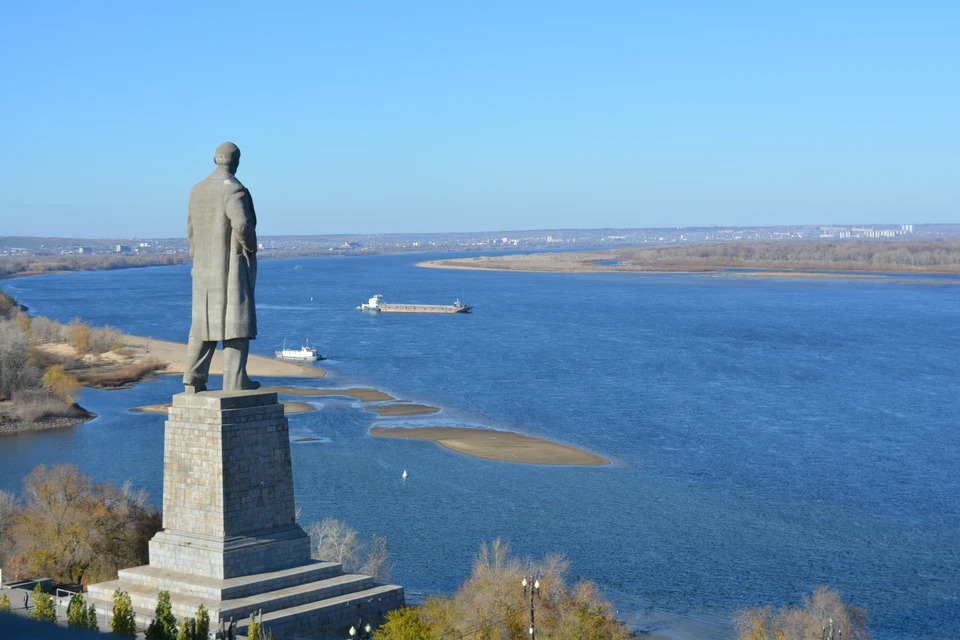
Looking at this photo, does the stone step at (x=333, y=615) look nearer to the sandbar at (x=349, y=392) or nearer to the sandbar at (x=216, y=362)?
the sandbar at (x=349, y=392)

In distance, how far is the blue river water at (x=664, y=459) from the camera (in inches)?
1092

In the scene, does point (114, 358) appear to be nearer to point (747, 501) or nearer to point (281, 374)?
point (281, 374)

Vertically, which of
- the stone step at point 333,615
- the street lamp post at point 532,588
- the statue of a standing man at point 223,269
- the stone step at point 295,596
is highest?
the statue of a standing man at point 223,269

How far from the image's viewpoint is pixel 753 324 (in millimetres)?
92375

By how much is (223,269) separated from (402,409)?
113 feet

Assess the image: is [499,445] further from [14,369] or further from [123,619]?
[123,619]

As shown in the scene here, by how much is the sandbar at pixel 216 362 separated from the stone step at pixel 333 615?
1766 inches

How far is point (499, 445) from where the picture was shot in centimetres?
4244

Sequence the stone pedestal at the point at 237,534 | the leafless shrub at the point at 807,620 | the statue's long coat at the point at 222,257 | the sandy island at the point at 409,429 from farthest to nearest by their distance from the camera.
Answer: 1. the sandy island at the point at 409,429
2. the leafless shrub at the point at 807,620
3. the statue's long coat at the point at 222,257
4. the stone pedestal at the point at 237,534

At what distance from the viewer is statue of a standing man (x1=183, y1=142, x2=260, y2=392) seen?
16.5 meters

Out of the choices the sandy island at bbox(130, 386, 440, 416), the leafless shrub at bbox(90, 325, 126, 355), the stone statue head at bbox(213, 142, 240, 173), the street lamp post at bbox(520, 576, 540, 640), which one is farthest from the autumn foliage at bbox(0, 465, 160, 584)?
the leafless shrub at bbox(90, 325, 126, 355)

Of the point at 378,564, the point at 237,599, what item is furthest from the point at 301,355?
the point at 237,599

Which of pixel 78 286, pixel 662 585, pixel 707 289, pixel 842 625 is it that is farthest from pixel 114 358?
pixel 78 286

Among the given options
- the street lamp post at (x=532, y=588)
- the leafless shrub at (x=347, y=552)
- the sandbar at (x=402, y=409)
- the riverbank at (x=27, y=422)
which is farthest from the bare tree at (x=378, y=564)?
the riverbank at (x=27, y=422)
